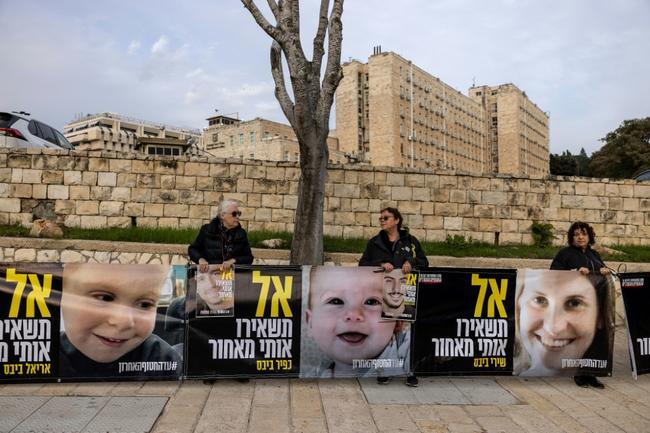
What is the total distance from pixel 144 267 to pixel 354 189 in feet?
25.1

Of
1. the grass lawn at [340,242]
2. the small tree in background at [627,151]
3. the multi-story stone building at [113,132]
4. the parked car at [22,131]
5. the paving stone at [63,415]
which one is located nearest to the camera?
the paving stone at [63,415]

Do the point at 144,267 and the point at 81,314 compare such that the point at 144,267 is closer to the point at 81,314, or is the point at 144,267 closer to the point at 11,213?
the point at 81,314

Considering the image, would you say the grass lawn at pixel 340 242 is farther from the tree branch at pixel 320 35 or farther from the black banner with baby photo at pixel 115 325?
the black banner with baby photo at pixel 115 325

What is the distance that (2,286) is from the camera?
476cm

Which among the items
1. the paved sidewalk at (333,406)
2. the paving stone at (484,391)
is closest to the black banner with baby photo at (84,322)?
the paved sidewalk at (333,406)

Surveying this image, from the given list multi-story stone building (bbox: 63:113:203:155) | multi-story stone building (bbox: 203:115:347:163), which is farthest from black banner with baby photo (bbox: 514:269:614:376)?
multi-story stone building (bbox: 63:113:203:155)

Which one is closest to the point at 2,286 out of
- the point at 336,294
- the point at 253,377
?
the point at 253,377

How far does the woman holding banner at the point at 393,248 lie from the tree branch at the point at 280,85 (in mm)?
3875

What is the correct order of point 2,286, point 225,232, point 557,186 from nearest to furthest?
point 2,286, point 225,232, point 557,186

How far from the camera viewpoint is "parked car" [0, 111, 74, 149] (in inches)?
472

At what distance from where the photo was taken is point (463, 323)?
17.3 ft

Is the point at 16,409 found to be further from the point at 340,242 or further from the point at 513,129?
the point at 513,129

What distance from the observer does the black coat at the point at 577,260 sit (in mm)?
5543

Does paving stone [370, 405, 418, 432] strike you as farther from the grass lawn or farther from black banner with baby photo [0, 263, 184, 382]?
the grass lawn
